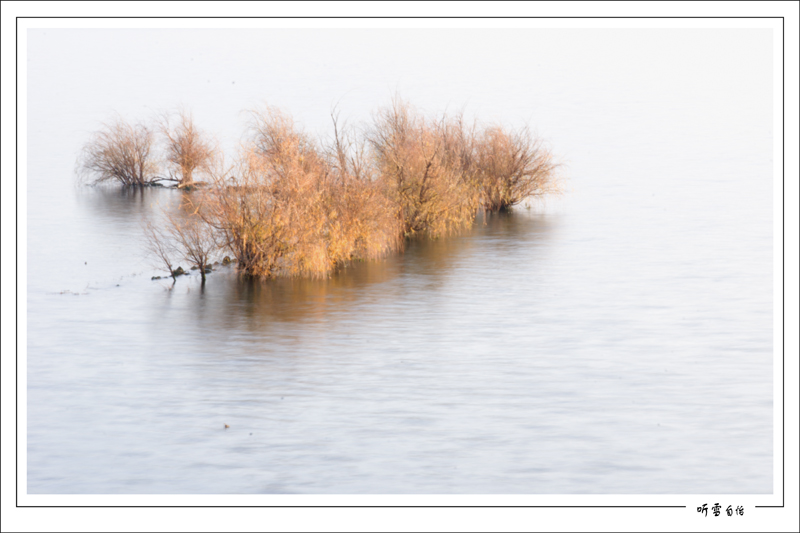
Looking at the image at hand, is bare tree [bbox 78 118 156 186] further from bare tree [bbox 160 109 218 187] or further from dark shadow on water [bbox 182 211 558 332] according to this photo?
dark shadow on water [bbox 182 211 558 332]

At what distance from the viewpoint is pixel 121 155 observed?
51.0 meters

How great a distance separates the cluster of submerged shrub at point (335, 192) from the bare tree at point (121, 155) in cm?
2113

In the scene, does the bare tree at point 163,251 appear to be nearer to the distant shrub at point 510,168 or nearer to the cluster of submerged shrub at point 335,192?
the cluster of submerged shrub at point 335,192

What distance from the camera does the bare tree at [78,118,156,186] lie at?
163 feet

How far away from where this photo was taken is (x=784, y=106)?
1598 cm

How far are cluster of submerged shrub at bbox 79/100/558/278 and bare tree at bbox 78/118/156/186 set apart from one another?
21.1 meters

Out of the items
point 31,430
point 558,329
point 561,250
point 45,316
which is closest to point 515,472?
point 31,430

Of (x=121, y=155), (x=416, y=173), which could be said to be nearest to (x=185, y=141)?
(x=121, y=155)

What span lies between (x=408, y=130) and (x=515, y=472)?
67.9ft

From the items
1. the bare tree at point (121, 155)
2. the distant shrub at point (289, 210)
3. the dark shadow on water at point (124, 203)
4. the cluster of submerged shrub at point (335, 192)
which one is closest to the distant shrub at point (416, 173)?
the cluster of submerged shrub at point (335, 192)

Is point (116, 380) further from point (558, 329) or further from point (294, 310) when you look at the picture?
point (558, 329)

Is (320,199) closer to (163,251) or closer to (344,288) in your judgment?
(344,288)

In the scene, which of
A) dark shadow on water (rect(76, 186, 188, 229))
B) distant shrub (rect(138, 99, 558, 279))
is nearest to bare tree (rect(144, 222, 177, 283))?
distant shrub (rect(138, 99, 558, 279))

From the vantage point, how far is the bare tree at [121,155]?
4966 centimetres
